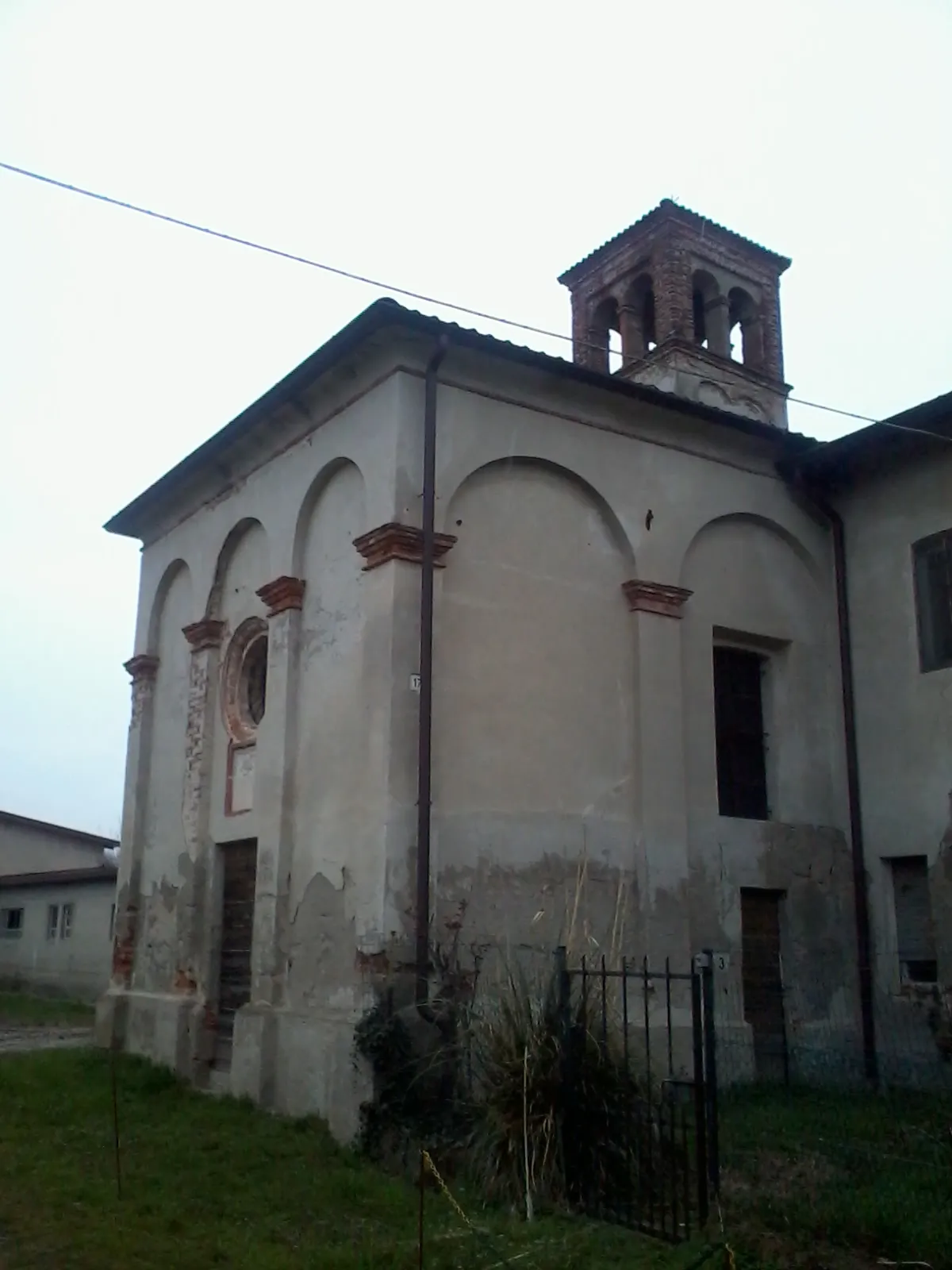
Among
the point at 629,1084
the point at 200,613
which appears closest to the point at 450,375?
the point at 200,613

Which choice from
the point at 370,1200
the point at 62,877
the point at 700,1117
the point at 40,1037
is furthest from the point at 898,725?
the point at 62,877

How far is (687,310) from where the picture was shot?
15406mm

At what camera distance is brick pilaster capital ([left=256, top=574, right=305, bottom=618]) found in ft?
40.2

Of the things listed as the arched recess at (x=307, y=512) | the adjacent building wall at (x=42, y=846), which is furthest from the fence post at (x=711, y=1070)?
the adjacent building wall at (x=42, y=846)

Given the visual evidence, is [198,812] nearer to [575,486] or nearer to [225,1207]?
[575,486]

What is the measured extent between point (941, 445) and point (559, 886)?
6.32 meters

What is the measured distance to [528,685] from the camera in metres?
11.3

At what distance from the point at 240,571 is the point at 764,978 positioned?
7.37 meters

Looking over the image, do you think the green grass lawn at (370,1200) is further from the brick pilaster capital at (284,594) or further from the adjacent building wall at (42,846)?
the adjacent building wall at (42,846)

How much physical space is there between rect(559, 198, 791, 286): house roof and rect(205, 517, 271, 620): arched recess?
6586 millimetres

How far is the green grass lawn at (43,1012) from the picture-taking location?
2106cm

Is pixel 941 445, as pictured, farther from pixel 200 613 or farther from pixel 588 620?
pixel 200 613

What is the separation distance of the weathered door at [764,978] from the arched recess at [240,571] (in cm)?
633

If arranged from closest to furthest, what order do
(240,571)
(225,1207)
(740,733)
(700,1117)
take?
(700,1117)
(225,1207)
(740,733)
(240,571)
